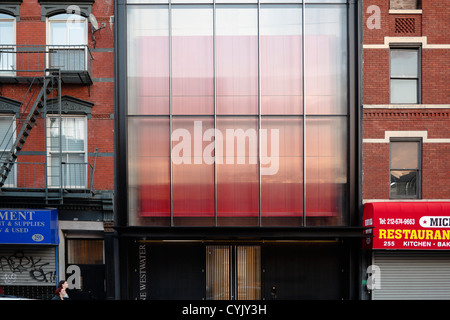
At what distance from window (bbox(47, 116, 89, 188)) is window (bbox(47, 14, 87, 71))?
1.73 metres

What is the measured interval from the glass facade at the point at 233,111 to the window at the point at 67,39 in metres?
1.47

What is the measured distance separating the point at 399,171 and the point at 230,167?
543 cm

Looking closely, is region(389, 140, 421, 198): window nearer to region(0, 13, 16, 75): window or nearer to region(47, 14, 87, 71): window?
region(47, 14, 87, 71): window

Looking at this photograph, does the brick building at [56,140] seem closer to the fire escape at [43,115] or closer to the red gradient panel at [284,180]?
the fire escape at [43,115]

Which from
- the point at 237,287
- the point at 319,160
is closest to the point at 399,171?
the point at 319,160

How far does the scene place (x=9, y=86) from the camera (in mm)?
11211

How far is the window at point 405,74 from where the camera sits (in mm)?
11617

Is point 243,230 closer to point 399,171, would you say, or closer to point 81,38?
point 399,171

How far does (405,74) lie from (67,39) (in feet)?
35.7

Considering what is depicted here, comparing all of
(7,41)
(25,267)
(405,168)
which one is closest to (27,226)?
(25,267)

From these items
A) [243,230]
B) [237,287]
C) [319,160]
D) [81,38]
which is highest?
[81,38]

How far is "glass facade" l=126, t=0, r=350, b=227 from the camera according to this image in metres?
11.5

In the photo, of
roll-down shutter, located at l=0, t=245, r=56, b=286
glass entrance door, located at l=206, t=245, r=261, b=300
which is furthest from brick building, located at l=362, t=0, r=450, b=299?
roll-down shutter, located at l=0, t=245, r=56, b=286
